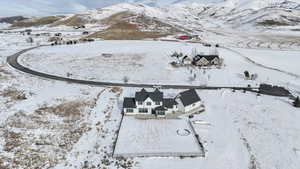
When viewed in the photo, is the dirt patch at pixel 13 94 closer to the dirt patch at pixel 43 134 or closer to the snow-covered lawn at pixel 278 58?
the dirt patch at pixel 43 134

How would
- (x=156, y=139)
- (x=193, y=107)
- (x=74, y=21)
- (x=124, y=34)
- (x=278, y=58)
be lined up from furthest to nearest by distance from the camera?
(x=74, y=21) → (x=124, y=34) → (x=278, y=58) → (x=193, y=107) → (x=156, y=139)

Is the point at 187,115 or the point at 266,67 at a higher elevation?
the point at 266,67

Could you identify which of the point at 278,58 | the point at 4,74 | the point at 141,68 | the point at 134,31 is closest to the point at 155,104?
the point at 141,68

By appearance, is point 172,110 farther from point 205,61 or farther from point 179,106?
point 205,61

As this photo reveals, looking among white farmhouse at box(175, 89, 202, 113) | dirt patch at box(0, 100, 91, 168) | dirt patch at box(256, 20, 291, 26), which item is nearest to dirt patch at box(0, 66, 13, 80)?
dirt patch at box(0, 100, 91, 168)

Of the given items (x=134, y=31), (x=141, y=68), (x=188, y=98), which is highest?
(x=134, y=31)

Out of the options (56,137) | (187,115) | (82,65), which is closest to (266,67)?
(187,115)

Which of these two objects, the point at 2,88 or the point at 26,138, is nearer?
the point at 26,138

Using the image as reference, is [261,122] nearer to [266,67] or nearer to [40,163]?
[40,163]

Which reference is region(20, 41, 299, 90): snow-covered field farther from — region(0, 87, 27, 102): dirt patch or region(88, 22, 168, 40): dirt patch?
region(88, 22, 168, 40): dirt patch
